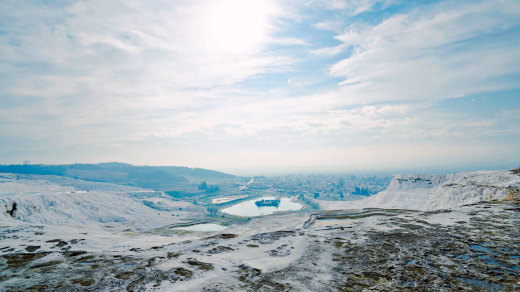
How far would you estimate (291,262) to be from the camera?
11.1m

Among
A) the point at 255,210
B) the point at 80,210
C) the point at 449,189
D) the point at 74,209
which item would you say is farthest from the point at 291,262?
the point at 255,210

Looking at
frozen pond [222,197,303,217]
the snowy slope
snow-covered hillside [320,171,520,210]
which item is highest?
snow-covered hillside [320,171,520,210]

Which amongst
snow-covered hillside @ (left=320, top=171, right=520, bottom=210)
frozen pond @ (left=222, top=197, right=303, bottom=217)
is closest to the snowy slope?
frozen pond @ (left=222, top=197, right=303, bottom=217)

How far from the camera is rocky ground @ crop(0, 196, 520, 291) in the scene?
844cm

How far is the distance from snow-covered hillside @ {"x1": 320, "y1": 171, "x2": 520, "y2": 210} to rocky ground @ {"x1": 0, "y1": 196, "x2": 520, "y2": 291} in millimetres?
25132

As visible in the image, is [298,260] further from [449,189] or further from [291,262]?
A: [449,189]

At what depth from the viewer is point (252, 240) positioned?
50.8ft

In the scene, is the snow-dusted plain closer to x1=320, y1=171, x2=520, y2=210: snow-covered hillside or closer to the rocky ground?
the rocky ground

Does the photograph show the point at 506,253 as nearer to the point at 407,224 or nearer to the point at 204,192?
the point at 407,224

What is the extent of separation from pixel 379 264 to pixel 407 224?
440 inches

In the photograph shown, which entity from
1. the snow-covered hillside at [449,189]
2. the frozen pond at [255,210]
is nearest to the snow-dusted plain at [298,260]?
the snow-covered hillside at [449,189]

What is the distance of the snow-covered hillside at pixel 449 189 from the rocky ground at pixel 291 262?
25132 millimetres

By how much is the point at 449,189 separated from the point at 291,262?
5032 centimetres

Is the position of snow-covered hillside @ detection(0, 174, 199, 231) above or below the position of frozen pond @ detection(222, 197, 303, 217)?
above
